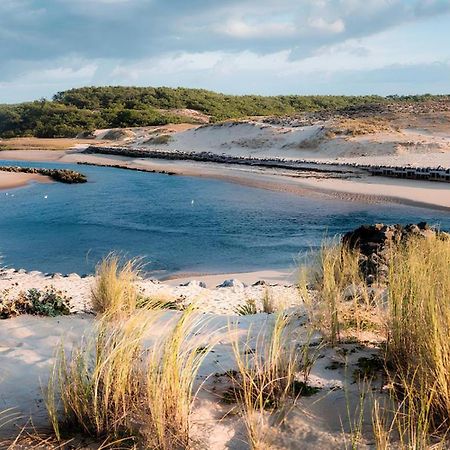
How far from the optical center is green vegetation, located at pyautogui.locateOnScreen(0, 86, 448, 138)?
72875mm

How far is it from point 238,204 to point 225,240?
24.0 ft

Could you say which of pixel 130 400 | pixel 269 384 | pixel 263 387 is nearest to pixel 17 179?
pixel 130 400

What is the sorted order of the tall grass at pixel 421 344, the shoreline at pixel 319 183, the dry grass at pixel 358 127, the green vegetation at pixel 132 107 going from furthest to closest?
the green vegetation at pixel 132 107, the dry grass at pixel 358 127, the shoreline at pixel 319 183, the tall grass at pixel 421 344

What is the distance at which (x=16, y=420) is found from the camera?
3.56 m

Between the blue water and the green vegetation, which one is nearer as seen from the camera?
the blue water

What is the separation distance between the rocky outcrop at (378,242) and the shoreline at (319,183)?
1182 cm

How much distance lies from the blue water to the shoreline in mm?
1261

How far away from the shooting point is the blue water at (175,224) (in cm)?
1476

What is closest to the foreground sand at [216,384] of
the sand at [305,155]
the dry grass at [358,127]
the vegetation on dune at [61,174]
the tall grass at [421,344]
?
the tall grass at [421,344]

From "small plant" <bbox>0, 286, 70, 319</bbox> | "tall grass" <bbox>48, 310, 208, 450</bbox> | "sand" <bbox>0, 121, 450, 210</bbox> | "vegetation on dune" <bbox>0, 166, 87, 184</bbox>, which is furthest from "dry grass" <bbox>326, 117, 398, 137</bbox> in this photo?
"tall grass" <bbox>48, 310, 208, 450</bbox>

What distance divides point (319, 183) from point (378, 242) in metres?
18.8

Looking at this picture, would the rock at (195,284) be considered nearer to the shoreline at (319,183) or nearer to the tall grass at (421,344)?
the tall grass at (421,344)

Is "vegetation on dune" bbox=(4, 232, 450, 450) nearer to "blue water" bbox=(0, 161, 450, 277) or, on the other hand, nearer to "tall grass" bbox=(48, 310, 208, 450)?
"tall grass" bbox=(48, 310, 208, 450)

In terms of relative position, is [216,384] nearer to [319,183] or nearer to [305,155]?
[319,183]
